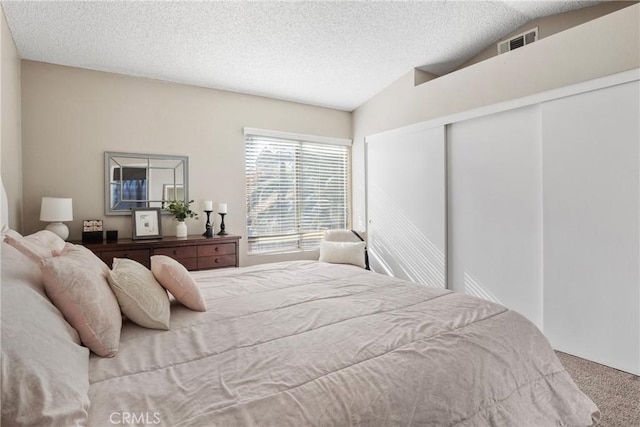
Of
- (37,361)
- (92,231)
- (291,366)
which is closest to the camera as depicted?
(37,361)

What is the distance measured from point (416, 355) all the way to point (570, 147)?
7.93 ft

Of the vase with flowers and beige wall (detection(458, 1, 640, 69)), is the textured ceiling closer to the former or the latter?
beige wall (detection(458, 1, 640, 69))

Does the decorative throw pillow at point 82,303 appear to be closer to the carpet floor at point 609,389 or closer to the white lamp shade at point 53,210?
the white lamp shade at point 53,210

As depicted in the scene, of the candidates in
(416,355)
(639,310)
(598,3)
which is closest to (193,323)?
(416,355)

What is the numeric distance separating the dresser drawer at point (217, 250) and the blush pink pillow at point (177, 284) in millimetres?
1776

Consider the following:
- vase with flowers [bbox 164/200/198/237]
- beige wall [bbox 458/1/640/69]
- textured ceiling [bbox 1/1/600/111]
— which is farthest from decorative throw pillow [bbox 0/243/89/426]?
beige wall [bbox 458/1/640/69]

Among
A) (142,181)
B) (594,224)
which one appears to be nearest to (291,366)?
(594,224)

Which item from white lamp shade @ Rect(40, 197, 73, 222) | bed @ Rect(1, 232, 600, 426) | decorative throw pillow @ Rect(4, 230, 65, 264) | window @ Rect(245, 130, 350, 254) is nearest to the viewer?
bed @ Rect(1, 232, 600, 426)

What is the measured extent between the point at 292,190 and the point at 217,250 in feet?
4.75

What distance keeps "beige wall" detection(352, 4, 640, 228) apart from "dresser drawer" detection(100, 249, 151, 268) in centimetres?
316

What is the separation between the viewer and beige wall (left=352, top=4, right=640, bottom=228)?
96.0 inches

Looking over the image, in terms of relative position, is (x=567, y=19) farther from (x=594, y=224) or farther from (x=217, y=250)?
(x=217, y=250)

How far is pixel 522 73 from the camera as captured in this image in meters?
3.01

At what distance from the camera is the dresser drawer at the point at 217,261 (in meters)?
3.41
